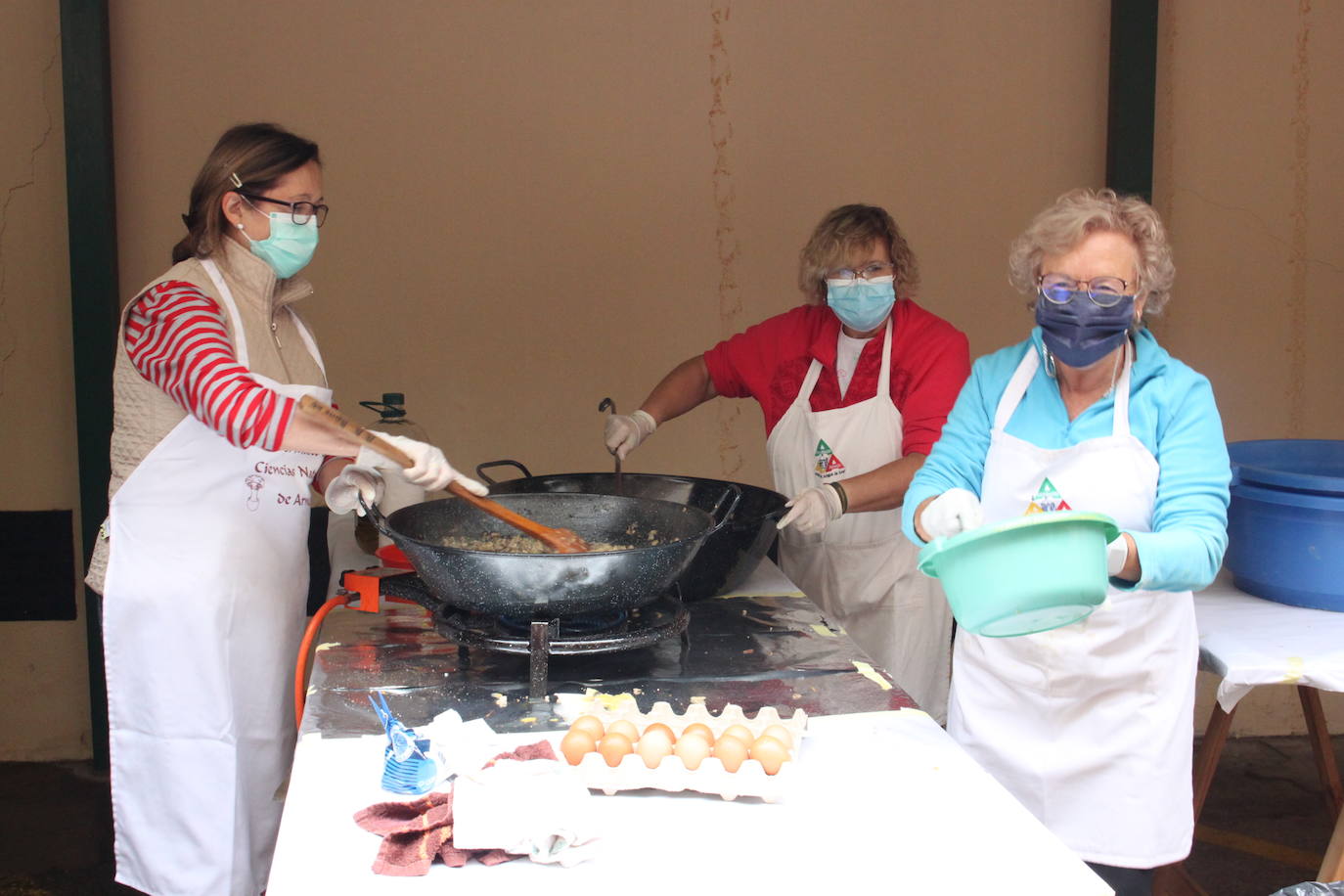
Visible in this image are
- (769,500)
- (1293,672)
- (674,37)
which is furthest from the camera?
(674,37)

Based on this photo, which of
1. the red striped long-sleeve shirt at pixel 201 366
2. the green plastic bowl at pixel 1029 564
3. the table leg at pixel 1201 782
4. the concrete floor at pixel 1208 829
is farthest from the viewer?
the concrete floor at pixel 1208 829

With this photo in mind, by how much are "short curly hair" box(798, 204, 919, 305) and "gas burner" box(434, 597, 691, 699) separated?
3.89 feet

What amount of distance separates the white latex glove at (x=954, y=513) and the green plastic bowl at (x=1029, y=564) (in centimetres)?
33

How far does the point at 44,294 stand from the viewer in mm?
4023

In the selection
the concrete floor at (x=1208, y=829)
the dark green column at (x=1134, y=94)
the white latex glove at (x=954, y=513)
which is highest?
the dark green column at (x=1134, y=94)

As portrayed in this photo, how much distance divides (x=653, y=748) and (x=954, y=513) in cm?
69

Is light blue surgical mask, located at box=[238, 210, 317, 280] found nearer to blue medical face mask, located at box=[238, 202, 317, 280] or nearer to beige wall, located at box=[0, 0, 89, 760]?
blue medical face mask, located at box=[238, 202, 317, 280]

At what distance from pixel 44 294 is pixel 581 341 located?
186 centimetres

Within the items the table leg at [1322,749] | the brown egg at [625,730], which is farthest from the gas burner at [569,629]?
the table leg at [1322,749]

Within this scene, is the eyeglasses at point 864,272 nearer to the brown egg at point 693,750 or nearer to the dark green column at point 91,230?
the brown egg at point 693,750

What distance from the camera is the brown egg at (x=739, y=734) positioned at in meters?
1.64

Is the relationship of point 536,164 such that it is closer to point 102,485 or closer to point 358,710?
point 102,485

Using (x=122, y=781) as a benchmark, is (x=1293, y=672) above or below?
above

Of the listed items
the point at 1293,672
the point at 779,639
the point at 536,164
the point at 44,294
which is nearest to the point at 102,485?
the point at 44,294
